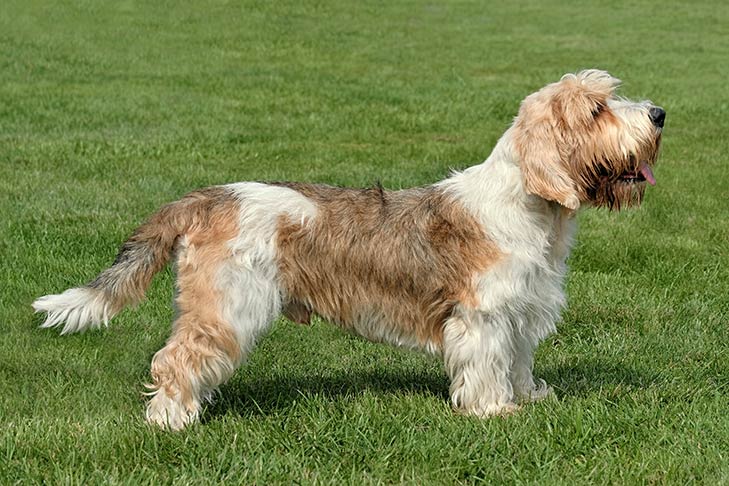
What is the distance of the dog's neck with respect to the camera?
5059 millimetres

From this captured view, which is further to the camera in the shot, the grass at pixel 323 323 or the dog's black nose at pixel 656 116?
the dog's black nose at pixel 656 116

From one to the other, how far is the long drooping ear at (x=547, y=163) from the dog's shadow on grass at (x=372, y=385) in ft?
3.80

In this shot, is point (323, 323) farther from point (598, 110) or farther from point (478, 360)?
point (598, 110)

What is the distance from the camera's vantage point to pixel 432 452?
15.5ft

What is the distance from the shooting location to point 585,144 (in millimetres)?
4906

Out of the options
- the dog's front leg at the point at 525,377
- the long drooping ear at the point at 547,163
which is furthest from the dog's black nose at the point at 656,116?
the dog's front leg at the point at 525,377

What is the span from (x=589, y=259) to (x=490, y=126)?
6116mm

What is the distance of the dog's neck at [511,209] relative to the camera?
16.6 feet

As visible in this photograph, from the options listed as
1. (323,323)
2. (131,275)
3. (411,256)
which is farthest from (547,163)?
(323,323)

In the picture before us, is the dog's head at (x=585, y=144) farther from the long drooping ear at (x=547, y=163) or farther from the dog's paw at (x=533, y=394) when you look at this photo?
the dog's paw at (x=533, y=394)

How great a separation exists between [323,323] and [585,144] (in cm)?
245

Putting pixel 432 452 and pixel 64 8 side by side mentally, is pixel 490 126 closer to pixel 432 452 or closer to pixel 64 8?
pixel 432 452

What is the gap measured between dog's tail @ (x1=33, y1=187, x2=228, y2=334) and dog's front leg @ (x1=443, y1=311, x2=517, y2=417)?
1.35 metres

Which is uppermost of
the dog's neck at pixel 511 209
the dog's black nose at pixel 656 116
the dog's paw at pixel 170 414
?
the dog's black nose at pixel 656 116
